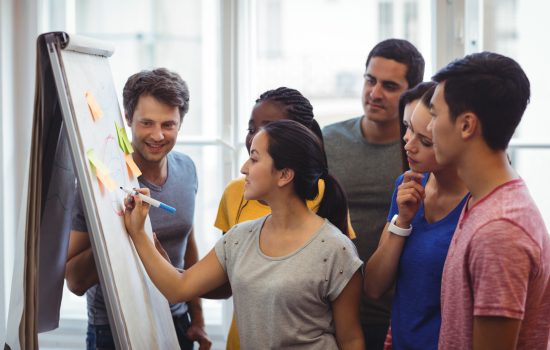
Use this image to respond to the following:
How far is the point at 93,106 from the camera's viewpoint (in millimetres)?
1857

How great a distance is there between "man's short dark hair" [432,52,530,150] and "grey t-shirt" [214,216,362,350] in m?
0.50

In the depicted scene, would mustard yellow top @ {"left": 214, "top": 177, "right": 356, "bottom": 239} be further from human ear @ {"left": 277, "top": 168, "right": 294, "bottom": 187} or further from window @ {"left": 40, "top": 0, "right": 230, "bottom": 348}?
window @ {"left": 40, "top": 0, "right": 230, "bottom": 348}

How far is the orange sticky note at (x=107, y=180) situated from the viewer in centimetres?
175

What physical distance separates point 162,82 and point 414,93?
28.8 inches

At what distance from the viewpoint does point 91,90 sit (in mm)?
1892

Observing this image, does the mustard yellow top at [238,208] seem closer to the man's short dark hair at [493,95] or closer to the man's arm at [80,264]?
the man's arm at [80,264]

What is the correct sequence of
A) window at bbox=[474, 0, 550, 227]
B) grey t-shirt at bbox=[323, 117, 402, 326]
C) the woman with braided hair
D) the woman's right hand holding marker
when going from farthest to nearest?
window at bbox=[474, 0, 550, 227], grey t-shirt at bbox=[323, 117, 402, 326], the woman with braided hair, the woman's right hand holding marker

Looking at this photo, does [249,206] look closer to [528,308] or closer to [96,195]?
[96,195]

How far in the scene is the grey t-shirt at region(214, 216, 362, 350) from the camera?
1750mm

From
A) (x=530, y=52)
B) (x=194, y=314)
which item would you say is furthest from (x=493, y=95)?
(x=530, y=52)

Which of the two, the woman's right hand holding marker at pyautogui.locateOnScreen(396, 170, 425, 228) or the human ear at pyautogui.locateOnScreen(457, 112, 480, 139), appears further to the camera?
the woman's right hand holding marker at pyautogui.locateOnScreen(396, 170, 425, 228)

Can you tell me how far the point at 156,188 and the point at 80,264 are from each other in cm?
34

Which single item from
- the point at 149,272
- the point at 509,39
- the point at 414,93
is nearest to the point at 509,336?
the point at 414,93

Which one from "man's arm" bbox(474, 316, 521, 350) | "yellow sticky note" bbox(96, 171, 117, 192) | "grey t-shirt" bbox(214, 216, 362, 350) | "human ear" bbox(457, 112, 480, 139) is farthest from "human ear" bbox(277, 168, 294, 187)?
"man's arm" bbox(474, 316, 521, 350)
